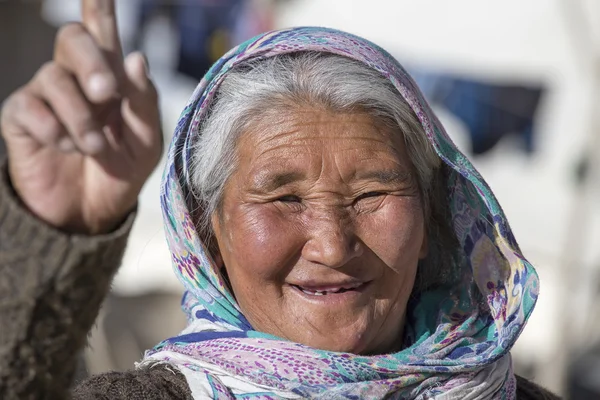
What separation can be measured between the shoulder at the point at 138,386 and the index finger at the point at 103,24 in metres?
0.90

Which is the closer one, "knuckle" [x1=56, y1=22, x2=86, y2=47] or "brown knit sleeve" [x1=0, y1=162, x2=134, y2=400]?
"knuckle" [x1=56, y1=22, x2=86, y2=47]

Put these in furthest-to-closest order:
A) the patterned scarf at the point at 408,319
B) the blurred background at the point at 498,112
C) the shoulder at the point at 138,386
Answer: the blurred background at the point at 498,112, the patterned scarf at the point at 408,319, the shoulder at the point at 138,386

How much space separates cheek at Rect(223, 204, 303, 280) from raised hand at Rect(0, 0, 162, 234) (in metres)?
0.67

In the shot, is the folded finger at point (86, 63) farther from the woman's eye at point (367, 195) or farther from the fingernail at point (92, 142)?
the woman's eye at point (367, 195)

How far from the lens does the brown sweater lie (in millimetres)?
1575

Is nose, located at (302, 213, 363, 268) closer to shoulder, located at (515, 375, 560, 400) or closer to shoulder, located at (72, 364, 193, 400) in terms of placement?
shoulder, located at (72, 364, 193, 400)

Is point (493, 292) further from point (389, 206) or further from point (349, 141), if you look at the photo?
point (349, 141)

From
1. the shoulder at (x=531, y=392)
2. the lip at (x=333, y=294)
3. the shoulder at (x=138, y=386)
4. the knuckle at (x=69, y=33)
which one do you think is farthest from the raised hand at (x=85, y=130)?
the shoulder at (x=531, y=392)

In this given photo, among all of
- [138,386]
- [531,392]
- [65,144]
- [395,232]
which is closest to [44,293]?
[65,144]

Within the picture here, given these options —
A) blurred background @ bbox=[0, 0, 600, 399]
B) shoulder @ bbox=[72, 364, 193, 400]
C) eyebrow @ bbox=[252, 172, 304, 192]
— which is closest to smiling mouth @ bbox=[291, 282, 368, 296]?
eyebrow @ bbox=[252, 172, 304, 192]

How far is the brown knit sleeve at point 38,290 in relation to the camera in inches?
61.9

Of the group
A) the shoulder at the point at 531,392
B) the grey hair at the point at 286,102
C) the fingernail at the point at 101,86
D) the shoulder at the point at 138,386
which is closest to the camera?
the fingernail at the point at 101,86

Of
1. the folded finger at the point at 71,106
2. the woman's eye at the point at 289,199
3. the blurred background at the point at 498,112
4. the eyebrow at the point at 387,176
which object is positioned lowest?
the blurred background at the point at 498,112

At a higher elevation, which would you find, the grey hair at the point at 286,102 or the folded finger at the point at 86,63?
the folded finger at the point at 86,63
